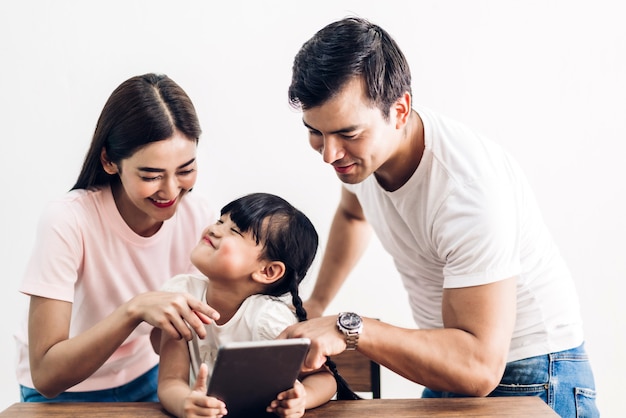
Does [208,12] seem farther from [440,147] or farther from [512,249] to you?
[512,249]

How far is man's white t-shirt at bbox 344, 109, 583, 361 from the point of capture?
1514 millimetres

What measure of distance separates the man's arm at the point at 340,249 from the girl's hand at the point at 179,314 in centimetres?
73

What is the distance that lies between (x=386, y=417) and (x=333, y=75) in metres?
0.67

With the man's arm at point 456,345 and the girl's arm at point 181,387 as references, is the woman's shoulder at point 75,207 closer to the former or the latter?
the girl's arm at point 181,387

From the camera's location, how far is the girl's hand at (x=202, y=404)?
125 centimetres

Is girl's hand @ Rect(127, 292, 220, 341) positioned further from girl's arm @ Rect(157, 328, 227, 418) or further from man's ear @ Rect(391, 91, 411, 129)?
→ man's ear @ Rect(391, 91, 411, 129)

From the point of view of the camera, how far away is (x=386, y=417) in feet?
4.52

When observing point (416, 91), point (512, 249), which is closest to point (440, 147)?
point (512, 249)

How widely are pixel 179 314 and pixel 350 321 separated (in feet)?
1.04

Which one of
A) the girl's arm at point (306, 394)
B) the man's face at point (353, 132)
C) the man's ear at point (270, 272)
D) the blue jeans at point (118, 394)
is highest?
the man's face at point (353, 132)

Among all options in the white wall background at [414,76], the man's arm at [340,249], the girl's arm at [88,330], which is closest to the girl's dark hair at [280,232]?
the girl's arm at [88,330]

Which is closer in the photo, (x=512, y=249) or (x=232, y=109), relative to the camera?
(x=512, y=249)

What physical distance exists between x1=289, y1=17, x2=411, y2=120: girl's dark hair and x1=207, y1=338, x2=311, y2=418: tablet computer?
554mm

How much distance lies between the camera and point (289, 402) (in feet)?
4.29
